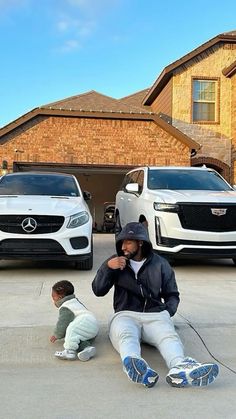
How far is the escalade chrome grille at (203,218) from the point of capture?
802 cm

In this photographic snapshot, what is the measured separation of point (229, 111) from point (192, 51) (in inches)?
Answer: 105

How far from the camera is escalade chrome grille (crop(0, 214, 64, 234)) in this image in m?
7.37

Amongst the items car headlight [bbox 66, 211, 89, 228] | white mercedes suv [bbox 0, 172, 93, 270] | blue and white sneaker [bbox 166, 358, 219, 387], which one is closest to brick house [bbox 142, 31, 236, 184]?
car headlight [bbox 66, 211, 89, 228]

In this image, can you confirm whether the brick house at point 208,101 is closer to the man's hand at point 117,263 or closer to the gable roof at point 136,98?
the gable roof at point 136,98

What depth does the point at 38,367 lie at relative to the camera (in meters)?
4.12

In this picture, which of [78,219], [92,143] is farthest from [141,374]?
[92,143]

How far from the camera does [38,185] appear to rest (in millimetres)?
9008

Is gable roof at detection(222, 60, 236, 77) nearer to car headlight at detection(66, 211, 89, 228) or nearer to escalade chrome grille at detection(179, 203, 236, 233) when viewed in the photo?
escalade chrome grille at detection(179, 203, 236, 233)

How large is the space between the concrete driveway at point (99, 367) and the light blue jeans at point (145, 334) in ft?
0.64

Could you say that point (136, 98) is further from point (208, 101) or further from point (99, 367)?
point (99, 367)

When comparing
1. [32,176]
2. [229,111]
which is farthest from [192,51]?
[32,176]

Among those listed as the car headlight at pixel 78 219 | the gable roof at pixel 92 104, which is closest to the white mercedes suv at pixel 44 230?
the car headlight at pixel 78 219

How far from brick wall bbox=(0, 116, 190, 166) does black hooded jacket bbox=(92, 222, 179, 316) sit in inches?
480

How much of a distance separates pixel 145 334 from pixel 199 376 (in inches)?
31.3
